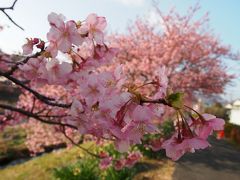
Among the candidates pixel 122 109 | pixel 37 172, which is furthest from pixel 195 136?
pixel 37 172

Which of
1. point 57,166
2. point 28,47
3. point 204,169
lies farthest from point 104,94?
point 57,166

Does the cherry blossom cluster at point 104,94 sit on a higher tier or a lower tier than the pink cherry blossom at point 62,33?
lower

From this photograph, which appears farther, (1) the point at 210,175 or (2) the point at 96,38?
(1) the point at 210,175

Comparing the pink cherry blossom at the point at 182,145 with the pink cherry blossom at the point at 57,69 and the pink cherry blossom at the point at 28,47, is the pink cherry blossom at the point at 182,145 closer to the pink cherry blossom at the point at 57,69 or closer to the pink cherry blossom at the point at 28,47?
the pink cherry blossom at the point at 57,69

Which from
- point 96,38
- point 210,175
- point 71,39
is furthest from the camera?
point 210,175

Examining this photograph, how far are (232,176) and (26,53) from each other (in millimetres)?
10813

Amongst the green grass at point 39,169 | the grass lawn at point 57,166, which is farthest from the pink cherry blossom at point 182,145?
the green grass at point 39,169

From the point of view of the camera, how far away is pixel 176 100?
5.09 ft

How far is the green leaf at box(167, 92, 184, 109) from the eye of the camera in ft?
5.04

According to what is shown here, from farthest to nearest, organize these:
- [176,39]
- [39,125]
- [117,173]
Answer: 1. [176,39]
2. [39,125]
3. [117,173]

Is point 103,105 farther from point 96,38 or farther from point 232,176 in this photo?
point 232,176

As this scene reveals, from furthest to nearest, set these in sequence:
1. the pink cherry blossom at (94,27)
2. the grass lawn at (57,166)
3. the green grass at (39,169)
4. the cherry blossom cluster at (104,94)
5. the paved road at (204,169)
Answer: the green grass at (39,169)
the paved road at (204,169)
the grass lawn at (57,166)
the pink cherry blossom at (94,27)
the cherry blossom cluster at (104,94)

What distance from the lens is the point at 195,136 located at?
165cm

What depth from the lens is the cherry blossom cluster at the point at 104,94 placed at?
5.38ft
